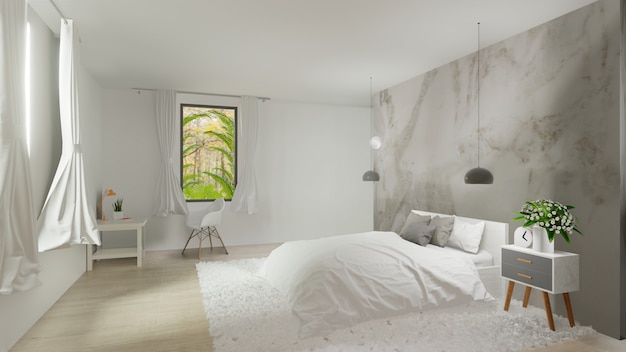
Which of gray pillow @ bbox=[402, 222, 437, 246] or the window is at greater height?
the window

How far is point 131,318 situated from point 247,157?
3.86 metres

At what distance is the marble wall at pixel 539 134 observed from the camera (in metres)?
3.19

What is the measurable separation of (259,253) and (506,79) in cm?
439

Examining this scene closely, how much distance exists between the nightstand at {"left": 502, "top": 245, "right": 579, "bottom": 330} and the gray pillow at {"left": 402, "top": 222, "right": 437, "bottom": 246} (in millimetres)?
1067

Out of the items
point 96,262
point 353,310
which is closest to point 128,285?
point 96,262

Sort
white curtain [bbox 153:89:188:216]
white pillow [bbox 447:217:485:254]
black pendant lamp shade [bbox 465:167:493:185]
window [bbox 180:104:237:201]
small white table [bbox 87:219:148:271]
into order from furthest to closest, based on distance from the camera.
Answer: window [bbox 180:104:237:201] < white curtain [bbox 153:89:188:216] < small white table [bbox 87:219:148:271] < white pillow [bbox 447:217:485:254] < black pendant lamp shade [bbox 465:167:493:185]

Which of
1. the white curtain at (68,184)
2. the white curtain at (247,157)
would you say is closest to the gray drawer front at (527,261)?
the white curtain at (68,184)

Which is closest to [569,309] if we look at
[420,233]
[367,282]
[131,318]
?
[420,233]

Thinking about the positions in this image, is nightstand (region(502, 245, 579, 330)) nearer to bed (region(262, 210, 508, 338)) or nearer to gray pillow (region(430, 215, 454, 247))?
bed (region(262, 210, 508, 338))

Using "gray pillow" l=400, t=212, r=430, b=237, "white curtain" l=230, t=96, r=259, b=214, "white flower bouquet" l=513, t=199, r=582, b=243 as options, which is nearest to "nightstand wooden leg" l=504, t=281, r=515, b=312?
"white flower bouquet" l=513, t=199, r=582, b=243

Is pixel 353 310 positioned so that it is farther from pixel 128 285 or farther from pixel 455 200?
pixel 128 285

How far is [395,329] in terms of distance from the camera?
318 cm

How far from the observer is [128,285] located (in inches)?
177

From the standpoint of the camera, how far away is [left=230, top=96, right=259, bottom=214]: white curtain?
271 inches
